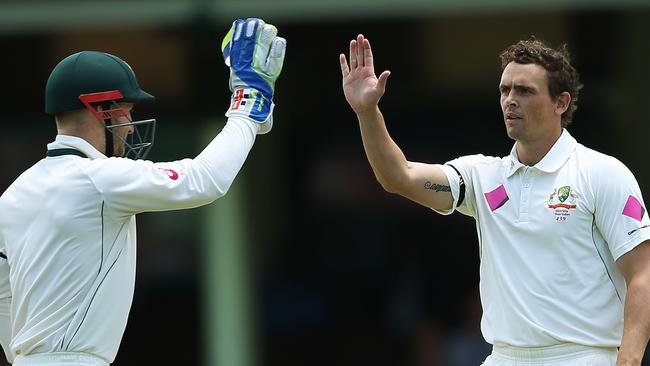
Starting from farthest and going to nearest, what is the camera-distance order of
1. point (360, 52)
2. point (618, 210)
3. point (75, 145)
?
point (360, 52), point (618, 210), point (75, 145)

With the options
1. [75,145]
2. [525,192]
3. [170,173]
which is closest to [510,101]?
[525,192]

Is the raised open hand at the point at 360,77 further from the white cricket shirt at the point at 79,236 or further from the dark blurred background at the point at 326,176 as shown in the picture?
the dark blurred background at the point at 326,176

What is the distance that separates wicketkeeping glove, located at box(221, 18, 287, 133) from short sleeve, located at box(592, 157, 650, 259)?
3.79ft

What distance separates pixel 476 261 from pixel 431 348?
4.18 feet

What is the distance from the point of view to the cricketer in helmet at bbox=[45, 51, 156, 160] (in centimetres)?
416

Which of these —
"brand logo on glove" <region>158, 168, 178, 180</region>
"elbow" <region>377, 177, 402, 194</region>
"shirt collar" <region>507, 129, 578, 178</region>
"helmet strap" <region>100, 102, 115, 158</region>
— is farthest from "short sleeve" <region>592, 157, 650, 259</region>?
"helmet strap" <region>100, 102, 115, 158</region>

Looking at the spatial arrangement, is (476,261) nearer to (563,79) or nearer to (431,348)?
(431,348)

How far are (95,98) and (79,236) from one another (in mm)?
459

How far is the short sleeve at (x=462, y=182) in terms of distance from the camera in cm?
471

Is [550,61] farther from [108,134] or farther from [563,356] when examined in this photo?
[108,134]

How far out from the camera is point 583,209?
14.4 ft

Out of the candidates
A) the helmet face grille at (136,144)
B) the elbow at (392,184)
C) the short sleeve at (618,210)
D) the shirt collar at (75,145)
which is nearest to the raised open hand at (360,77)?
the elbow at (392,184)

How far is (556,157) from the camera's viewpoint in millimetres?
4547

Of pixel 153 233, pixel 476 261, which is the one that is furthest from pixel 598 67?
pixel 153 233
